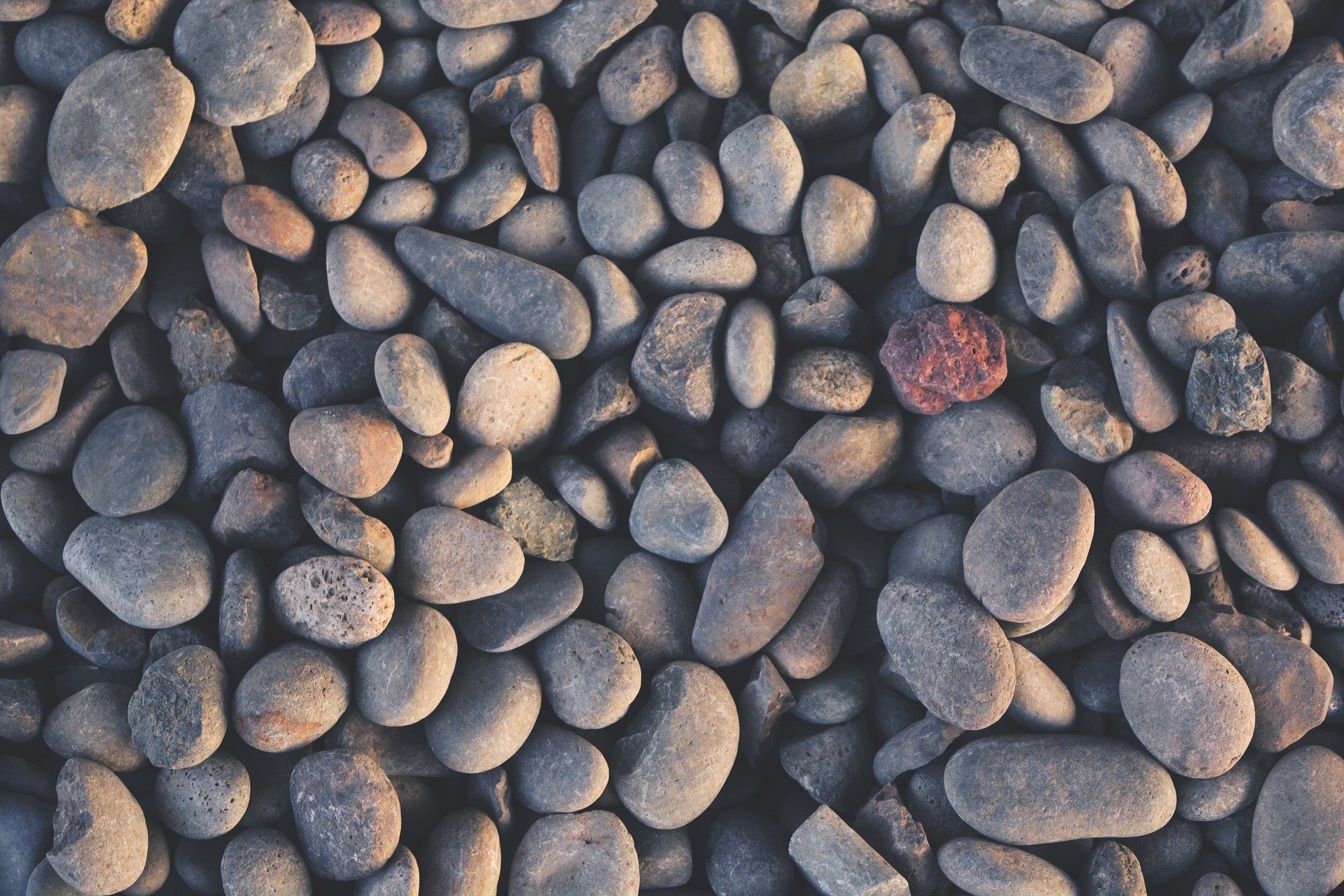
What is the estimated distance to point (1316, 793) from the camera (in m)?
1.82

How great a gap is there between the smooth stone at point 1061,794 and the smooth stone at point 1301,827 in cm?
20

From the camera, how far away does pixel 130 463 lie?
1.94m

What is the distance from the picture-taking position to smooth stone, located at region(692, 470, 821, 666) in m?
1.99

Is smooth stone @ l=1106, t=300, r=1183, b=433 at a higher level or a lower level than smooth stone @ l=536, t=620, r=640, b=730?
higher

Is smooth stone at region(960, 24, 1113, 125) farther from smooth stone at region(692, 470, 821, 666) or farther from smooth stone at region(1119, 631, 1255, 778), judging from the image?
smooth stone at region(1119, 631, 1255, 778)

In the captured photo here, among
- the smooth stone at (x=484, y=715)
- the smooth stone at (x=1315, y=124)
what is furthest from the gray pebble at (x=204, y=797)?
the smooth stone at (x=1315, y=124)

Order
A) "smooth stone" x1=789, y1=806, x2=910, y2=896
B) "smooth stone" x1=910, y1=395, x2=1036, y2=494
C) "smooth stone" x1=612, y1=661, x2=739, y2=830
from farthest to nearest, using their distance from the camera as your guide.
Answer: "smooth stone" x1=910, y1=395, x2=1036, y2=494
"smooth stone" x1=612, y1=661, x2=739, y2=830
"smooth stone" x1=789, y1=806, x2=910, y2=896

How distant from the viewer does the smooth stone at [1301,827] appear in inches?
70.4

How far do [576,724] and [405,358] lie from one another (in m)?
0.83

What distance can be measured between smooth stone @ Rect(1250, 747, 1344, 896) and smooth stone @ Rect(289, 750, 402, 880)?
66.5 inches

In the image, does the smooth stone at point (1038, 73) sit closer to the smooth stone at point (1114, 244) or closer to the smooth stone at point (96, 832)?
the smooth stone at point (1114, 244)

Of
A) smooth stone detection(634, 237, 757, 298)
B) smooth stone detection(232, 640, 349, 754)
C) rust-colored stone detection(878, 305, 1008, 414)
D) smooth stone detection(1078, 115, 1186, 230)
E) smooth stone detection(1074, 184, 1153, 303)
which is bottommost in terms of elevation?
smooth stone detection(232, 640, 349, 754)

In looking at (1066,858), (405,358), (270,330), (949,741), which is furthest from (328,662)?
(1066,858)

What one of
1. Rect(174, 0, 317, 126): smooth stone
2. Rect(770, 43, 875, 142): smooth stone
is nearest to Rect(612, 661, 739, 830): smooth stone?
Rect(770, 43, 875, 142): smooth stone
